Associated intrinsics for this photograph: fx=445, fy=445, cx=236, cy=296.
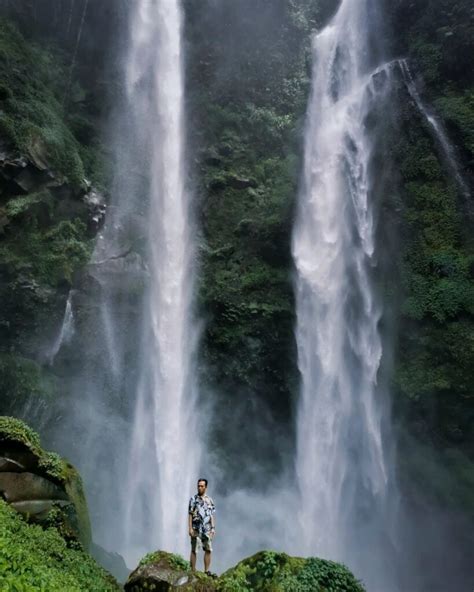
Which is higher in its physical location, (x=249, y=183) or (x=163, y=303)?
(x=249, y=183)

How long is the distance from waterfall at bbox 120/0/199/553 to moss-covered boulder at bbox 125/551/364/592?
23.5 ft

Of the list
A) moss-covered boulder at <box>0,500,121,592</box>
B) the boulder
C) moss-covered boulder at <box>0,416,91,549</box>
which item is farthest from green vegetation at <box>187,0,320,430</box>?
the boulder

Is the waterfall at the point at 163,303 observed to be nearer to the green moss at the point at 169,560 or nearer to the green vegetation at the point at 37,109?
the green vegetation at the point at 37,109

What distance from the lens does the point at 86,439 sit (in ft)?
47.6

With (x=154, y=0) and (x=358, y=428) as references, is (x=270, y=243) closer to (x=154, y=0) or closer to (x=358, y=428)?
(x=358, y=428)

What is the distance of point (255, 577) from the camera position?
256 inches

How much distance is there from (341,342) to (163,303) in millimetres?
6784

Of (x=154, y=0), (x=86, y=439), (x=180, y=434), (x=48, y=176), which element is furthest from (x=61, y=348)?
(x=154, y=0)

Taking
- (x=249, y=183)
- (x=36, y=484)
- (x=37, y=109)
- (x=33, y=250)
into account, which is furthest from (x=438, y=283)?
(x=37, y=109)

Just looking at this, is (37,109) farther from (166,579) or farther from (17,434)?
(166,579)

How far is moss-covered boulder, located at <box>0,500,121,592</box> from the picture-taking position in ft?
16.4

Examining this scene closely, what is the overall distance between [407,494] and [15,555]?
486 inches

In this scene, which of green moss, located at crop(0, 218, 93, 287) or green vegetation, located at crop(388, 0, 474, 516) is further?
green moss, located at crop(0, 218, 93, 287)

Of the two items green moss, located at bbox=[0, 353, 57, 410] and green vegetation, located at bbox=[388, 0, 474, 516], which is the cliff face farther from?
green vegetation, located at bbox=[388, 0, 474, 516]
